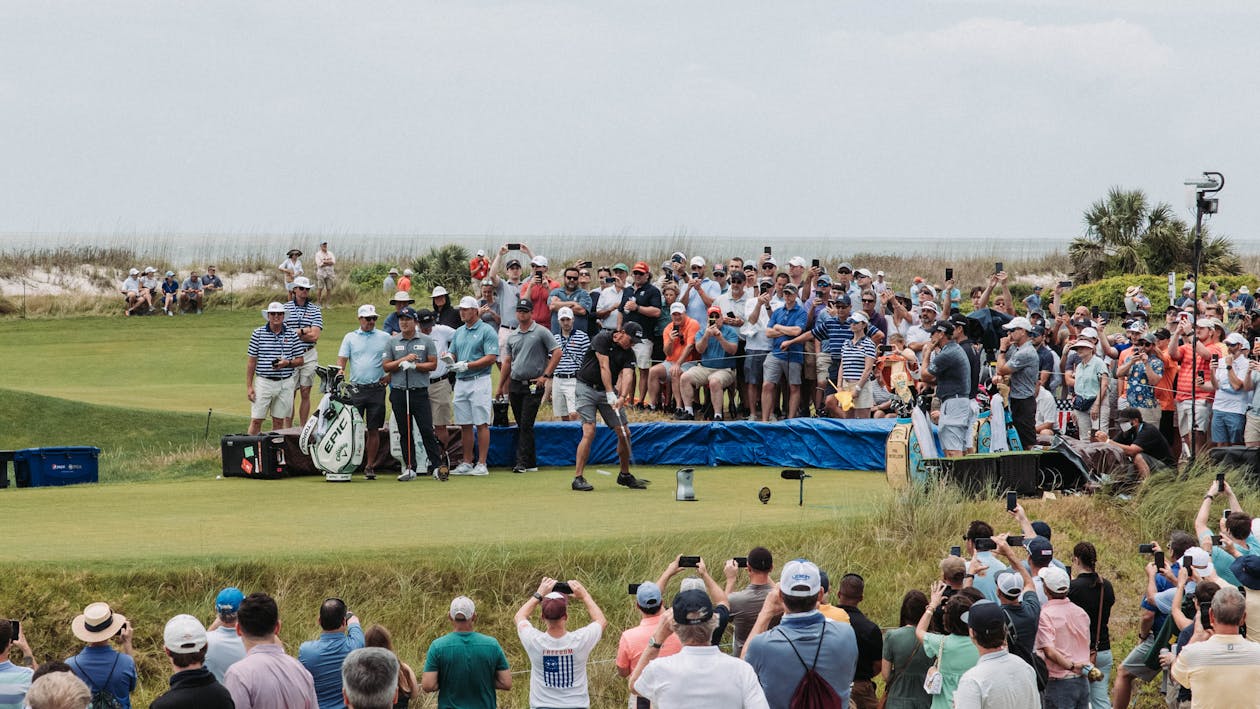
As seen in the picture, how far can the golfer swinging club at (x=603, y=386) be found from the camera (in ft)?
52.5

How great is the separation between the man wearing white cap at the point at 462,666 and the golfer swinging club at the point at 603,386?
7.47 m

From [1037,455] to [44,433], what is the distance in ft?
48.4

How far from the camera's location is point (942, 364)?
52.6 feet

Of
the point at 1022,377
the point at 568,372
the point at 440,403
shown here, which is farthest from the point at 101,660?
the point at 1022,377

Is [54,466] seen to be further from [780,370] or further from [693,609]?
[693,609]

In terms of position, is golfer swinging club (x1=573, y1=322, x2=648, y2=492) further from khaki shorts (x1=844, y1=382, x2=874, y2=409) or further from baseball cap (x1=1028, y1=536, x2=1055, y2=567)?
baseball cap (x1=1028, y1=536, x2=1055, y2=567)

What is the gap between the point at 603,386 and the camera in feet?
53.4

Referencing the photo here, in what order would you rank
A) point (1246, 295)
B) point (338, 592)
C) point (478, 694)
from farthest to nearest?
point (1246, 295) → point (338, 592) → point (478, 694)

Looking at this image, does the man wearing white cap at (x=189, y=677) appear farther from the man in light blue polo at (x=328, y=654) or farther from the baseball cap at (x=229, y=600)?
the man in light blue polo at (x=328, y=654)

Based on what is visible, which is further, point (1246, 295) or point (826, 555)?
point (1246, 295)

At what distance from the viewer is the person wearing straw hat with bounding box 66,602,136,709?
7.88m

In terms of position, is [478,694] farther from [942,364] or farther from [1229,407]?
[1229,407]

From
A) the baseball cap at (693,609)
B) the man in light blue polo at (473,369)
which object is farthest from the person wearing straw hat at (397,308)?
the baseball cap at (693,609)

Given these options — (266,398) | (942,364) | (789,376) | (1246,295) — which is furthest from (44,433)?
(1246,295)
